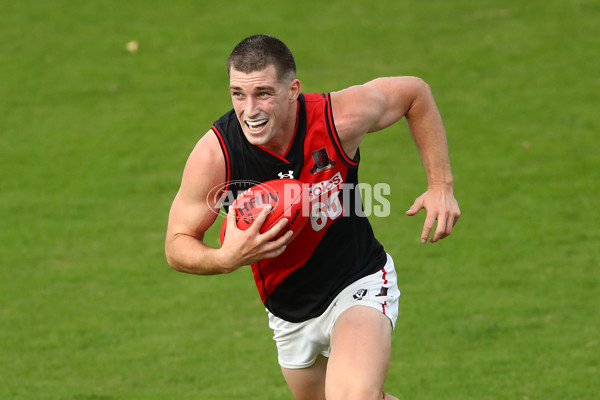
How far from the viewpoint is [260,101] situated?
5219 mm

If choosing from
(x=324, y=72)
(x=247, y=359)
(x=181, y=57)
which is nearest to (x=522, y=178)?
(x=324, y=72)

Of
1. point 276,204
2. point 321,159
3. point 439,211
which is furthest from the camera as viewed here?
point 439,211

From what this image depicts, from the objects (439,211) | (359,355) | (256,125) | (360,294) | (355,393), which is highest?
(256,125)

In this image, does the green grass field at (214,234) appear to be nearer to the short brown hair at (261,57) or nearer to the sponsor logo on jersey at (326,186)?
the sponsor logo on jersey at (326,186)

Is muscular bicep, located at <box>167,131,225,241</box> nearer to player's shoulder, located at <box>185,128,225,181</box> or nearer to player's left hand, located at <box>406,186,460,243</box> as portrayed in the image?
player's shoulder, located at <box>185,128,225,181</box>

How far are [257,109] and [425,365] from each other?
143 inches

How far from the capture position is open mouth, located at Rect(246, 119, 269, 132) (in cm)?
523

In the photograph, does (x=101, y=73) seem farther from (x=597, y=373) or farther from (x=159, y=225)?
(x=597, y=373)

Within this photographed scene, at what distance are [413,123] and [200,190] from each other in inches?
63.0

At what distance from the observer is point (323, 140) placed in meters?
5.57

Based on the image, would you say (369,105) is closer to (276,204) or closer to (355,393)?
(276,204)

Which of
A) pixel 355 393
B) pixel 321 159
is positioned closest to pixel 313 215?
pixel 321 159

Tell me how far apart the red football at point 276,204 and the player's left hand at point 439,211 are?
806 millimetres

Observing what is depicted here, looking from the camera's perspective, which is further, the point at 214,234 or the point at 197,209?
the point at 214,234
